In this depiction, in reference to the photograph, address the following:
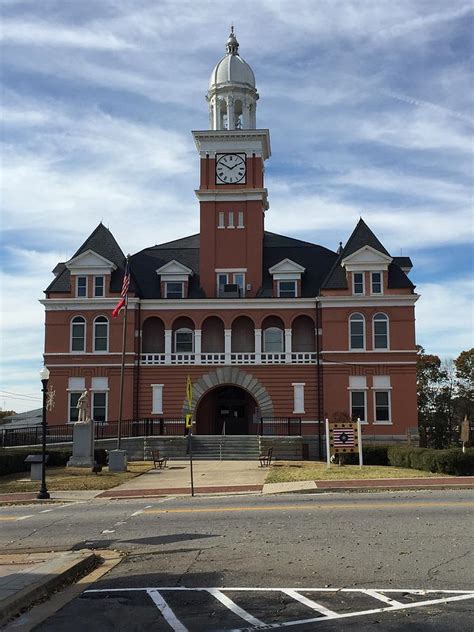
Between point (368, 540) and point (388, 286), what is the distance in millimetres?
33443

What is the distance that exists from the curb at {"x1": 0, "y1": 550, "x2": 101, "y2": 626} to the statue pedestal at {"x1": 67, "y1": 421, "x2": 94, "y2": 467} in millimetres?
19905

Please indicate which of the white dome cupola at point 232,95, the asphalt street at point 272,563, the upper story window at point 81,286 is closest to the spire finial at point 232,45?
the white dome cupola at point 232,95

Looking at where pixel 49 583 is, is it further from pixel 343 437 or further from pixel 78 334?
pixel 78 334

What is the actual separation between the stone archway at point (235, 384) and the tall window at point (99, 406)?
16.1 feet

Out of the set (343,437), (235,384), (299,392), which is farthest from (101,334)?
(343,437)

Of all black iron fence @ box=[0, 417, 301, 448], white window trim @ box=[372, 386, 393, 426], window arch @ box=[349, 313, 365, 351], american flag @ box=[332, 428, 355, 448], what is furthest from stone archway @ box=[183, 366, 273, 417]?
american flag @ box=[332, 428, 355, 448]

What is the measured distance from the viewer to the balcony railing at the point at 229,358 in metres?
44.8

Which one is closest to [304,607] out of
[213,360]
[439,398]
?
[213,360]

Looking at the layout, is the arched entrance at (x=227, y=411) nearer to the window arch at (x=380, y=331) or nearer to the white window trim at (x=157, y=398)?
the white window trim at (x=157, y=398)

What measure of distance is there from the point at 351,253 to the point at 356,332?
4864mm

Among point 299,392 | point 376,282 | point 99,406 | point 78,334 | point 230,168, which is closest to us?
point 299,392

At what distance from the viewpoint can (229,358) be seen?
4516cm

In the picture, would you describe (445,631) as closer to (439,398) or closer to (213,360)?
(213,360)

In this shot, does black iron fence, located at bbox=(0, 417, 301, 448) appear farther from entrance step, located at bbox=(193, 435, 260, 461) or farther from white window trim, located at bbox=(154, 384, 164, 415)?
entrance step, located at bbox=(193, 435, 260, 461)
